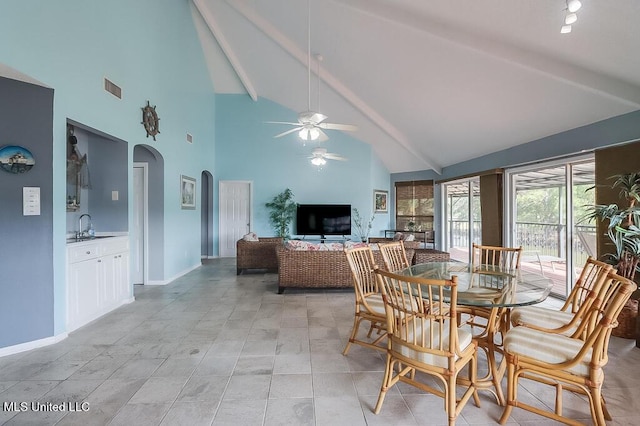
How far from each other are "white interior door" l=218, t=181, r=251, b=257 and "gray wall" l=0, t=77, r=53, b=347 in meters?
5.12

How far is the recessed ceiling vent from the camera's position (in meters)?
3.60

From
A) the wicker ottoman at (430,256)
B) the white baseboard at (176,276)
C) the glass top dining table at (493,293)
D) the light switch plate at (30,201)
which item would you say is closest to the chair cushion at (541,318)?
the glass top dining table at (493,293)

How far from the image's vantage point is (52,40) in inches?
111

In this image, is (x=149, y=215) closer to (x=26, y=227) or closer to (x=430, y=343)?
(x=26, y=227)

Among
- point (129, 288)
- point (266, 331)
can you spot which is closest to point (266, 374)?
point (266, 331)

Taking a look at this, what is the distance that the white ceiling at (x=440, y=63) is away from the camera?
2.88 metres

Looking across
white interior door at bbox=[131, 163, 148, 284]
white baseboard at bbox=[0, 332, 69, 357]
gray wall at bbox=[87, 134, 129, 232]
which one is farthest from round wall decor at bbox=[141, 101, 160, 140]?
white baseboard at bbox=[0, 332, 69, 357]

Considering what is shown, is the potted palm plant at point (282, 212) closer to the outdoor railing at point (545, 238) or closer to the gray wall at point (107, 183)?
the gray wall at point (107, 183)

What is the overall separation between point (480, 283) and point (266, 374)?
5.99ft

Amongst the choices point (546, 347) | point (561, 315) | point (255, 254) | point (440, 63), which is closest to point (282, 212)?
point (255, 254)

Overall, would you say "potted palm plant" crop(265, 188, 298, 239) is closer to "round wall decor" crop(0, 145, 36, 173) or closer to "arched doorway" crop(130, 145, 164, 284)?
"arched doorway" crop(130, 145, 164, 284)

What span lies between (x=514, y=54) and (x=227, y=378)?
4.40 meters

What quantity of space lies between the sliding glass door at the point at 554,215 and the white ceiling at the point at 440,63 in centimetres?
62

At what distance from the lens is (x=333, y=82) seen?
20.2 feet
